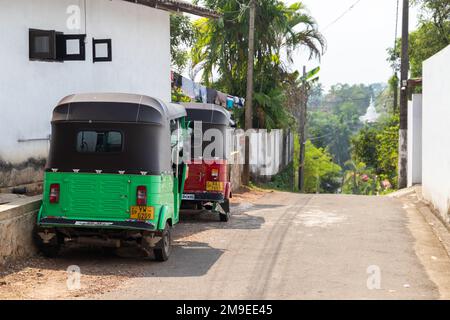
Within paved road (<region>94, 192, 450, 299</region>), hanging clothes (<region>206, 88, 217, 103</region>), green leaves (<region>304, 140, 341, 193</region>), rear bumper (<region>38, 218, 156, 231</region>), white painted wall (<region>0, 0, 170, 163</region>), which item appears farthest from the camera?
green leaves (<region>304, 140, 341, 193</region>)

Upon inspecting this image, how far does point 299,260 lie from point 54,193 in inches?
156

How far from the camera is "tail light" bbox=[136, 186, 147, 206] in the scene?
441 inches

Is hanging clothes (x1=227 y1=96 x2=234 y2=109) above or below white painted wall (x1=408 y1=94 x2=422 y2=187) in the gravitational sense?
above

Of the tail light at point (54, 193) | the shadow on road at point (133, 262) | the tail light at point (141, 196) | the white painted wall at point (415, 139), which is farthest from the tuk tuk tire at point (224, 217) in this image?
the white painted wall at point (415, 139)

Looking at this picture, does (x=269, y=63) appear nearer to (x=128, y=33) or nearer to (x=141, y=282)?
(x=128, y=33)

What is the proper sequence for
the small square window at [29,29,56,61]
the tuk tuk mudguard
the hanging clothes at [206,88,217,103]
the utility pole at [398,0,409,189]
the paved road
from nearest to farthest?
1. the paved road
2. the tuk tuk mudguard
3. the small square window at [29,29,56,61]
4. the hanging clothes at [206,88,217,103]
5. the utility pole at [398,0,409,189]

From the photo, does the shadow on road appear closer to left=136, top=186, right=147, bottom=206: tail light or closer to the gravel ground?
the gravel ground

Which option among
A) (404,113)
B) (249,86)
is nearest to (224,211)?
(249,86)

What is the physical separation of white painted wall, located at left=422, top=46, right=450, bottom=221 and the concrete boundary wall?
8656 millimetres

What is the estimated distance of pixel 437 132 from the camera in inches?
712

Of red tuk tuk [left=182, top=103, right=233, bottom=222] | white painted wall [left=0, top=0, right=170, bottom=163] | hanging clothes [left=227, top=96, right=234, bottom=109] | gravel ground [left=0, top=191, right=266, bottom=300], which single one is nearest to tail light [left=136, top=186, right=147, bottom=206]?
gravel ground [left=0, top=191, right=266, bottom=300]

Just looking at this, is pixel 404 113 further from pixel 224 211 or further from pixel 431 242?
pixel 431 242

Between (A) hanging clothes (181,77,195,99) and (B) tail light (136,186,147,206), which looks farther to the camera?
(A) hanging clothes (181,77,195,99)

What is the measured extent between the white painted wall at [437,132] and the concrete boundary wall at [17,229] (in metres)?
8.66
